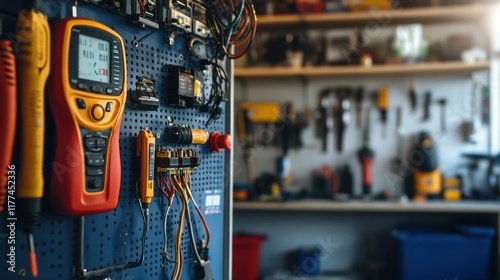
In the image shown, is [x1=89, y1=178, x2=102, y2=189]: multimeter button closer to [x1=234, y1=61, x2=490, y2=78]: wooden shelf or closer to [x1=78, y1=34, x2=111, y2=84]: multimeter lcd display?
[x1=78, y1=34, x2=111, y2=84]: multimeter lcd display

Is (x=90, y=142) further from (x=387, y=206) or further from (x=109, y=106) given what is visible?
(x=387, y=206)

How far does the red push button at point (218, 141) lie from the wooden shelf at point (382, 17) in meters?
1.55

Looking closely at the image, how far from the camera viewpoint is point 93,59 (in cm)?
82

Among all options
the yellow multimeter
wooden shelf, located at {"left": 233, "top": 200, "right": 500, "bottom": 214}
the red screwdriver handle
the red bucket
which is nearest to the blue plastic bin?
wooden shelf, located at {"left": 233, "top": 200, "right": 500, "bottom": 214}

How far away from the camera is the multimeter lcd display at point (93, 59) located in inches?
31.5

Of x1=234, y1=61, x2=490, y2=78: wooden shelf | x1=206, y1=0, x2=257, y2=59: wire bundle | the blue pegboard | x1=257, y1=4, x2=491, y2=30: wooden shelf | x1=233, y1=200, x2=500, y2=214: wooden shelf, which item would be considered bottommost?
x1=233, y1=200, x2=500, y2=214: wooden shelf

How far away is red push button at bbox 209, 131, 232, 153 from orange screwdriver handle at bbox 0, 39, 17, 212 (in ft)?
2.18

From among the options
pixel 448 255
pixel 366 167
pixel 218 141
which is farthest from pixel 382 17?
pixel 218 141

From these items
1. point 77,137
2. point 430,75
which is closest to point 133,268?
point 77,137

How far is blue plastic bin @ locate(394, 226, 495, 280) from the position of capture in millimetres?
2252

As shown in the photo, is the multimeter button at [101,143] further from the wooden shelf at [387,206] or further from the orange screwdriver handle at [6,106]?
the wooden shelf at [387,206]

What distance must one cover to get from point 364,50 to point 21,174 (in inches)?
97.2

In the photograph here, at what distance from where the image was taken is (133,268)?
0.98 metres

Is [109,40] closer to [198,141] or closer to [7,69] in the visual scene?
[7,69]
